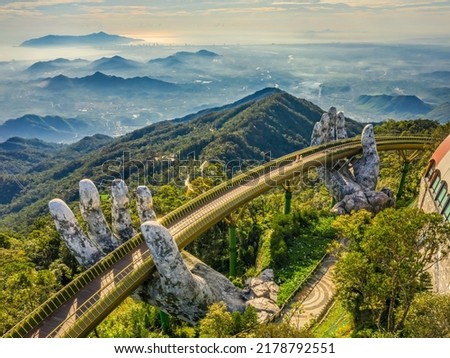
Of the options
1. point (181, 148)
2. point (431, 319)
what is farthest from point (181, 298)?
point (181, 148)

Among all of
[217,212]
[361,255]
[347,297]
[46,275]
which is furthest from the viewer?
→ [217,212]

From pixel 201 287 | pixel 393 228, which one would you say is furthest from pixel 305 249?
pixel 393 228

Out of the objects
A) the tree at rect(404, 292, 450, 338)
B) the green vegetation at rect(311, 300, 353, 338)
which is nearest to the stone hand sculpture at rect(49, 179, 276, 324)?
the green vegetation at rect(311, 300, 353, 338)

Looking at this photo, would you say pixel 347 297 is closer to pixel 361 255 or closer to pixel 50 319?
pixel 361 255

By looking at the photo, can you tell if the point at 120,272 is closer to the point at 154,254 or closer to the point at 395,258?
the point at 154,254

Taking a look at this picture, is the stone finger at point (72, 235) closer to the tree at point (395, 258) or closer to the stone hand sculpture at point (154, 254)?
the stone hand sculpture at point (154, 254)
